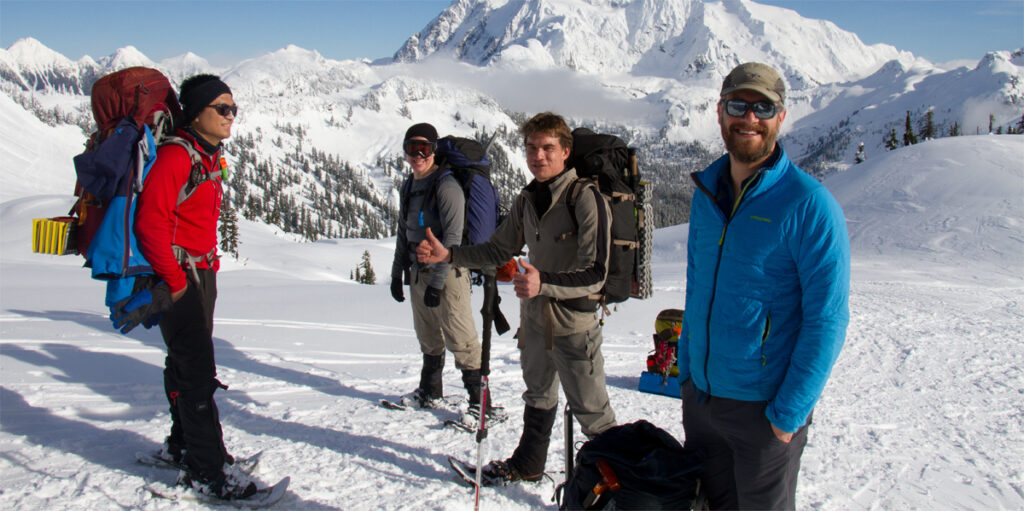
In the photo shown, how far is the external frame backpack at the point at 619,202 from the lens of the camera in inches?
145

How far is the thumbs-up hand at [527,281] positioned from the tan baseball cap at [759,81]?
1.41 meters

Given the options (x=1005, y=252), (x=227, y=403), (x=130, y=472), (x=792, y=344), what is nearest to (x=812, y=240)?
(x=792, y=344)

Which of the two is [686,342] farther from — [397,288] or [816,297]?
[397,288]

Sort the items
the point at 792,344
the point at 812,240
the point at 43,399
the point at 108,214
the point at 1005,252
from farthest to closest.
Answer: the point at 1005,252 → the point at 43,399 → the point at 108,214 → the point at 792,344 → the point at 812,240

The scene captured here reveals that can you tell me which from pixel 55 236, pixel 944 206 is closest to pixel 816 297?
pixel 55 236

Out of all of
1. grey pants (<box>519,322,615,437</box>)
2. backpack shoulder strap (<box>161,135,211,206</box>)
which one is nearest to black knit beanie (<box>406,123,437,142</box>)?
backpack shoulder strap (<box>161,135,211,206</box>)

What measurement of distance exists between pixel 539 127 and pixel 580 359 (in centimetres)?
153

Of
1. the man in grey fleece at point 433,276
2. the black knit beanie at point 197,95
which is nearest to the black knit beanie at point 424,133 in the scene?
the man in grey fleece at point 433,276

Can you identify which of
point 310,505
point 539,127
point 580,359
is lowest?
point 310,505

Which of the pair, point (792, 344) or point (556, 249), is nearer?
point (792, 344)

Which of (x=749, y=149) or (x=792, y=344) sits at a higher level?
(x=749, y=149)

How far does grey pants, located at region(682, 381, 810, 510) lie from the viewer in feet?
7.98

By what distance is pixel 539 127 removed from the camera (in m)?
3.67

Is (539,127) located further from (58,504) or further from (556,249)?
(58,504)
